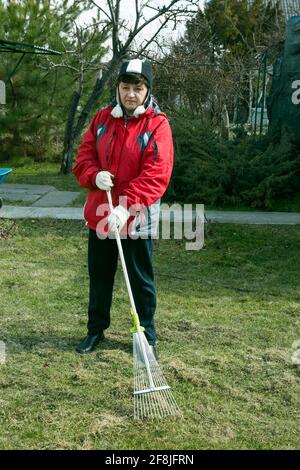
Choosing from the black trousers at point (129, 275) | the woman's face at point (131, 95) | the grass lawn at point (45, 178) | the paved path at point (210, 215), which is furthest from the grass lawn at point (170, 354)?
the grass lawn at point (45, 178)

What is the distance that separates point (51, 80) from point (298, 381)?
36.6ft

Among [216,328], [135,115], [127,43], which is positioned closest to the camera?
[135,115]

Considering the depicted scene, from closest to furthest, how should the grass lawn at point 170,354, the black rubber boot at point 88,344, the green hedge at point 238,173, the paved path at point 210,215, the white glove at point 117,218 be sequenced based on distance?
the grass lawn at point 170,354 < the white glove at point 117,218 < the black rubber boot at point 88,344 < the paved path at point 210,215 < the green hedge at point 238,173

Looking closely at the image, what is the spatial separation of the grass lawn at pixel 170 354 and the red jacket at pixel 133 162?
902mm

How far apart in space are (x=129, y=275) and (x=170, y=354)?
0.58 m

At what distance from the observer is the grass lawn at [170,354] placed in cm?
316

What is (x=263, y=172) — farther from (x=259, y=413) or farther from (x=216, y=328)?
(x=259, y=413)

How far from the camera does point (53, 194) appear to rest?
32.5 ft

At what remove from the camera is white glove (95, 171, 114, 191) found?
11.9ft

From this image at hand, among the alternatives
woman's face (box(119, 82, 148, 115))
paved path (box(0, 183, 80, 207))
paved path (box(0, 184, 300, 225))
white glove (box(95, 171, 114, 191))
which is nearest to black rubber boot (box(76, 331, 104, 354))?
white glove (box(95, 171, 114, 191))

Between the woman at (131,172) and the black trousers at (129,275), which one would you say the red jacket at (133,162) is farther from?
the black trousers at (129,275)

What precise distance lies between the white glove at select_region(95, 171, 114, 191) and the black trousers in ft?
1.28
